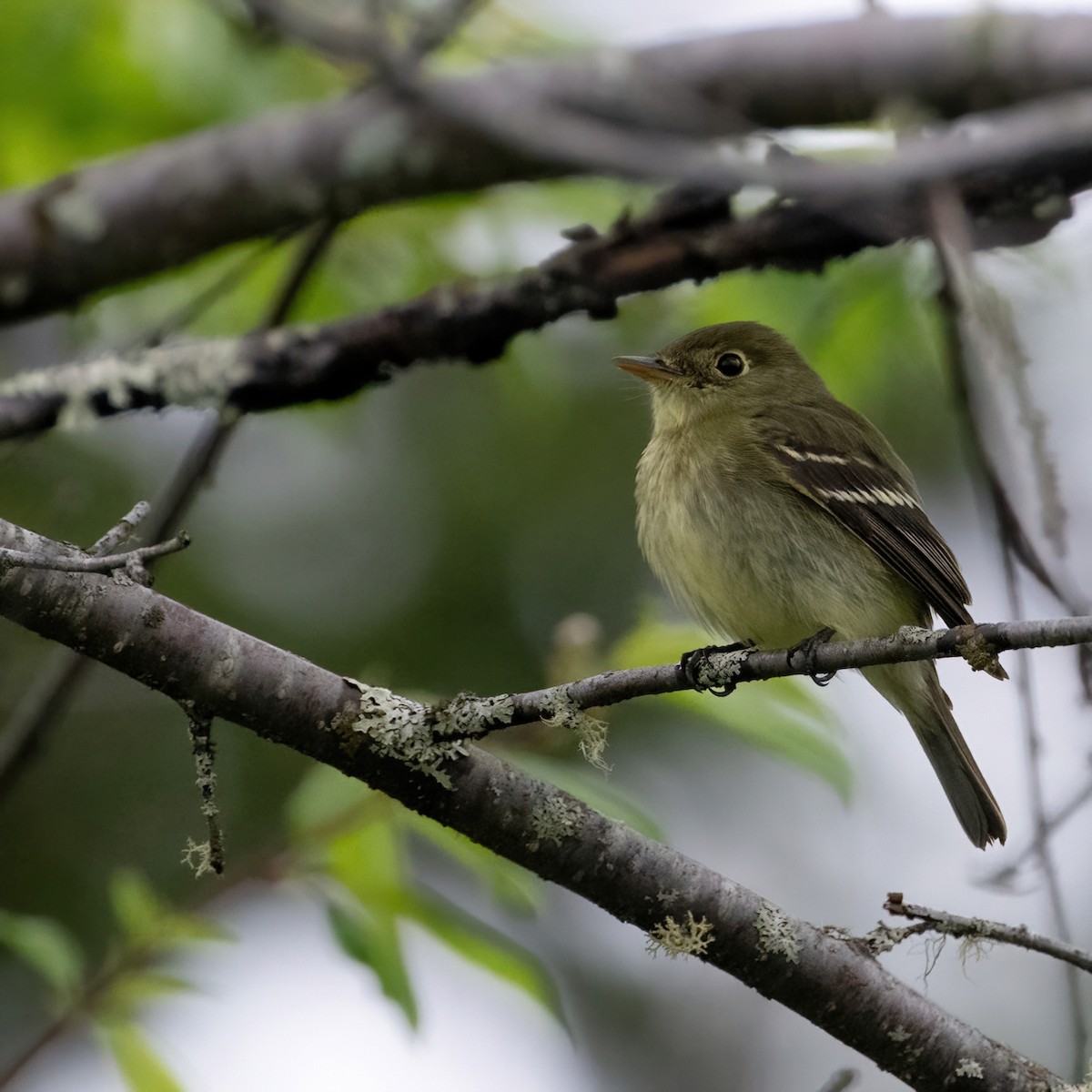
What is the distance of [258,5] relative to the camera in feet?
9.76

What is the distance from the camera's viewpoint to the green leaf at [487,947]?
372 cm

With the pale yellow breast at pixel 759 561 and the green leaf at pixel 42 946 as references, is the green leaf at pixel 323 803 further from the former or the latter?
the pale yellow breast at pixel 759 561

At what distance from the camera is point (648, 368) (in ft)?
19.8

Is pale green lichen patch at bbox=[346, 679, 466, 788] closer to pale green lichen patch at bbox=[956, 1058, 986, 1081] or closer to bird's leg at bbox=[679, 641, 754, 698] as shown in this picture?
bird's leg at bbox=[679, 641, 754, 698]

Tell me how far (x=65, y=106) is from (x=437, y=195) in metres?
1.37

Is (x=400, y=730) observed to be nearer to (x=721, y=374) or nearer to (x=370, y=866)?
(x=370, y=866)

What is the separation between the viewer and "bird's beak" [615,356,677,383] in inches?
234

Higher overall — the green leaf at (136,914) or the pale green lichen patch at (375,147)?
the pale green lichen patch at (375,147)

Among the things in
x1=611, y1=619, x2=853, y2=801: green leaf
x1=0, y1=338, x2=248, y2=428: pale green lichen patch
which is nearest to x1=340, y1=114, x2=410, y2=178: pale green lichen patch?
x1=0, y1=338, x2=248, y2=428: pale green lichen patch

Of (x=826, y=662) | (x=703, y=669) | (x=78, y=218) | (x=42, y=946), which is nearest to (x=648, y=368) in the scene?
(x=78, y=218)

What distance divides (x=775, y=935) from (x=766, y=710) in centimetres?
87

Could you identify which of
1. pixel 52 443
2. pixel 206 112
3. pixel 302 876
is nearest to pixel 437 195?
pixel 206 112

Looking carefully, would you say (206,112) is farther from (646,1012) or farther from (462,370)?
(646,1012)

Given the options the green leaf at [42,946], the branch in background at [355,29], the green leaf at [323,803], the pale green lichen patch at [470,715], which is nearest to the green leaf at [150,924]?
the green leaf at [42,946]
